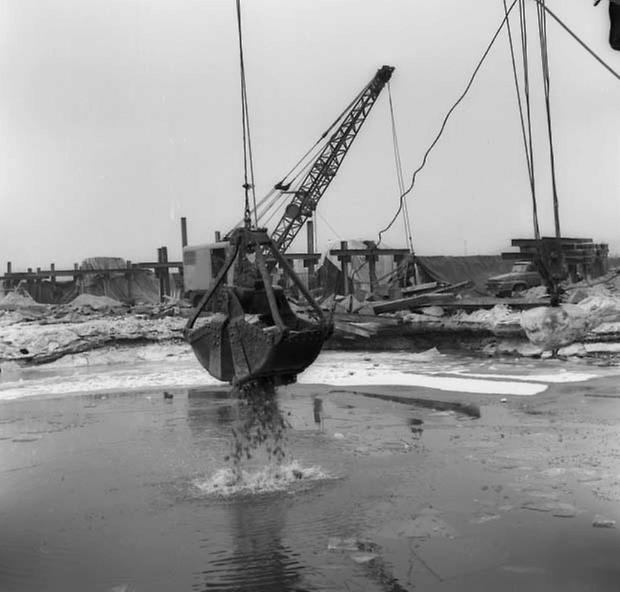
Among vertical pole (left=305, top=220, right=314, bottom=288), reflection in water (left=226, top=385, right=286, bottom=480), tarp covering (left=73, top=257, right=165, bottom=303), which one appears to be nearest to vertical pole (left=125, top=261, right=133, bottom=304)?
tarp covering (left=73, top=257, right=165, bottom=303)

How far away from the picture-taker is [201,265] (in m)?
25.5

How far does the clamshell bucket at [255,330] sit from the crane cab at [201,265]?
1780cm

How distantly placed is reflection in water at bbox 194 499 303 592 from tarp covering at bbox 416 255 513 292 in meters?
21.9

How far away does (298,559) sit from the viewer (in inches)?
185

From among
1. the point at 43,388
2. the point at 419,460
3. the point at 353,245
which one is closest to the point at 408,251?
the point at 353,245

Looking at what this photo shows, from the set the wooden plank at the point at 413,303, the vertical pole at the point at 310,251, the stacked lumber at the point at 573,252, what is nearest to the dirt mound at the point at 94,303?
the vertical pole at the point at 310,251

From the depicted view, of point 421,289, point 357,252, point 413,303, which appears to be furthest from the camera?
point 357,252

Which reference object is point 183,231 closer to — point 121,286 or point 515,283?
point 121,286

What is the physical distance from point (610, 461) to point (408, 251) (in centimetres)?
2292

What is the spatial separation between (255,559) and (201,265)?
2124 cm

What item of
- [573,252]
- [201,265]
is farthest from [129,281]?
[573,252]

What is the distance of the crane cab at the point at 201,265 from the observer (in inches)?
978

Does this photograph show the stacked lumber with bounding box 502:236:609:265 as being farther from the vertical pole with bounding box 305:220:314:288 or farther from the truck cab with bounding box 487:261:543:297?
the vertical pole with bounding box 305:220:314:288

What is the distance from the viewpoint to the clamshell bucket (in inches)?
237
